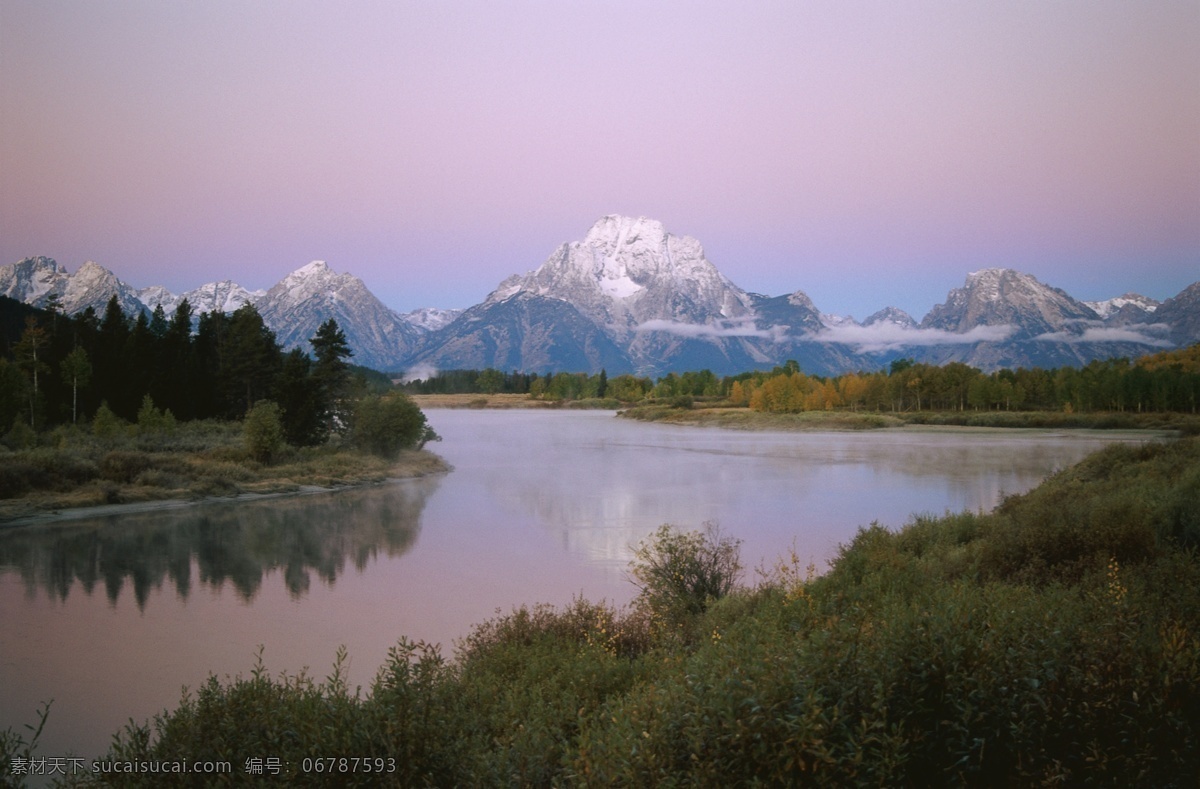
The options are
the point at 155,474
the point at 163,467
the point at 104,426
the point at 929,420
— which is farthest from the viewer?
the point at 929,420

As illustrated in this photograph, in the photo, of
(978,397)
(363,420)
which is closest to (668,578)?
(363,420)

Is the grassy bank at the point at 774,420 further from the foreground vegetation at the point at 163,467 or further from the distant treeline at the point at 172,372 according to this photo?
the foreground vegetation at the point at 163,467

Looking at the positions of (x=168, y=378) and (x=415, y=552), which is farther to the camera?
(x=168, y=378)

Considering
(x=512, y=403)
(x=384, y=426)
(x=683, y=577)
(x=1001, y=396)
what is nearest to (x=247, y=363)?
(x=384, y=426)

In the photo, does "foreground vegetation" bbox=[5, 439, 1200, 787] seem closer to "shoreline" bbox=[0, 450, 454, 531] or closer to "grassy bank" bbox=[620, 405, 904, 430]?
"shoreline" bbox=[0, 450, 454, 531]

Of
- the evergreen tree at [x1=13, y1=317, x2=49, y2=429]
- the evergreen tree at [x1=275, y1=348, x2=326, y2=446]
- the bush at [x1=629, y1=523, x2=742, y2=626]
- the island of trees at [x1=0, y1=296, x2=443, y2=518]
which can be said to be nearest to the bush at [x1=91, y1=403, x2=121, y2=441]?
the island of trees at [x1=0, y1=296, x2=443, y2=518]

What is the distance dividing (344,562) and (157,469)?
14.9m

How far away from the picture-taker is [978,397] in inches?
4542

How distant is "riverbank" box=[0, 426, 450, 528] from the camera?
84.1ft

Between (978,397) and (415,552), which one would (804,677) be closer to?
(415,552)

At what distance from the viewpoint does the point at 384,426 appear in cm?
4475

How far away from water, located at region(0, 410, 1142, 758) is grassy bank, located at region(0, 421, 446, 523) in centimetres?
193

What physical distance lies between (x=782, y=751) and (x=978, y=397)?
123 meters

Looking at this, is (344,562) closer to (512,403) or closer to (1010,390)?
(1010,390)
